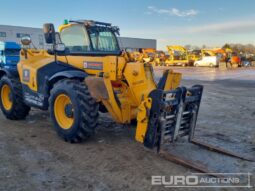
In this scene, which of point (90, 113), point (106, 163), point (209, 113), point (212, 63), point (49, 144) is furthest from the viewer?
point (212, 63)

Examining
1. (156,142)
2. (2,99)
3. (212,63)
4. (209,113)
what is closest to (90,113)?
(156,142)

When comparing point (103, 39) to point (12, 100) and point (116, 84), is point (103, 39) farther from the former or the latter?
point (12, 100)

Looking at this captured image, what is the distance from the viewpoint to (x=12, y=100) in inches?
280

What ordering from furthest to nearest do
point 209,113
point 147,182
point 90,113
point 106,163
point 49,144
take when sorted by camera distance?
point 209,113, point 49,144, point 90,113, point 106,163, point 147,182

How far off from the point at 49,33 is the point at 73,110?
5.59 ft

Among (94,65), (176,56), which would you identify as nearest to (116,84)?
(94,65)

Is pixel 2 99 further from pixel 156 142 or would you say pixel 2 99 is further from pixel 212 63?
pixel 212 63

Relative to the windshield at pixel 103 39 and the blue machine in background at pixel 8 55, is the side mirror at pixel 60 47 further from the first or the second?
the blue machine in background at pixel 8 55

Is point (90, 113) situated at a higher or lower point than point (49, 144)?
higher

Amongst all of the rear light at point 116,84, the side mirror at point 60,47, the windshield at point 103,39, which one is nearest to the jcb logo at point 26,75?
the side mirror at point 60,47

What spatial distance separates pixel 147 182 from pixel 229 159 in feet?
5.28

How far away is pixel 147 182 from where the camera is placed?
4.03 m

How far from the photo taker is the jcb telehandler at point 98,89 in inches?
185

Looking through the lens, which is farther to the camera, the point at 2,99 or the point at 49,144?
the point at 2,99
